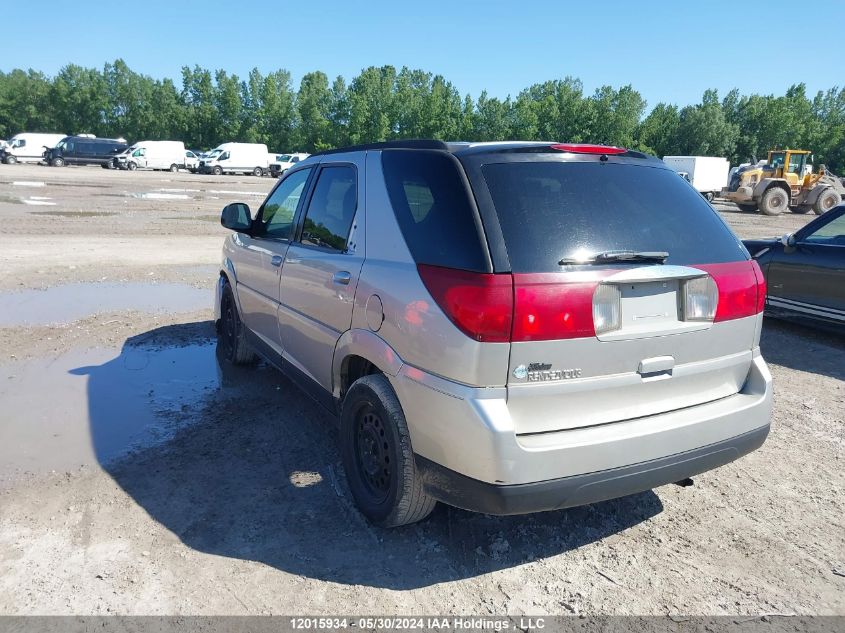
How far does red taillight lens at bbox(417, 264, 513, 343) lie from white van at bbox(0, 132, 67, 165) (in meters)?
55.7

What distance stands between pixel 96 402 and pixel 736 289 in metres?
4.37

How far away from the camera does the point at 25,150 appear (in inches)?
1924

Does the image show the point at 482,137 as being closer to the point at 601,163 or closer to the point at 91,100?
the point at 91,100

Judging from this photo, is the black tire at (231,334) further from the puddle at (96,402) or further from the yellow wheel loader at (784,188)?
the yellow wheel loader at (784,188)

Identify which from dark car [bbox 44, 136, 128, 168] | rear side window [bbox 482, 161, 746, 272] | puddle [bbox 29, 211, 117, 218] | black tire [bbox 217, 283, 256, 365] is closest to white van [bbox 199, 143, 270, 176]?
dark car [bbox 44, 136, 128, 168]

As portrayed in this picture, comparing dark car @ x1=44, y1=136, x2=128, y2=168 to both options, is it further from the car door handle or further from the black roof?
the black roof

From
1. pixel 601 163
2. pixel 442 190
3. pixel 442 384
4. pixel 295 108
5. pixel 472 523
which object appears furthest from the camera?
pixel 295 108

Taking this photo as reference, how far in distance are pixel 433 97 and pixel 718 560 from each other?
261 feet

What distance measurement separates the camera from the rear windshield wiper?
2.61m

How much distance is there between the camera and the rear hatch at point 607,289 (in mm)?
2553

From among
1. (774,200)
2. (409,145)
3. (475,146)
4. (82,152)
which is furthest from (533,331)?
(82,152)

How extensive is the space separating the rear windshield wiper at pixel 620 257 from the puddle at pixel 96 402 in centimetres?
300

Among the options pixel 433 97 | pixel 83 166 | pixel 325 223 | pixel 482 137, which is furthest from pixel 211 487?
pixel 433 97

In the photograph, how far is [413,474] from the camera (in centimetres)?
288
